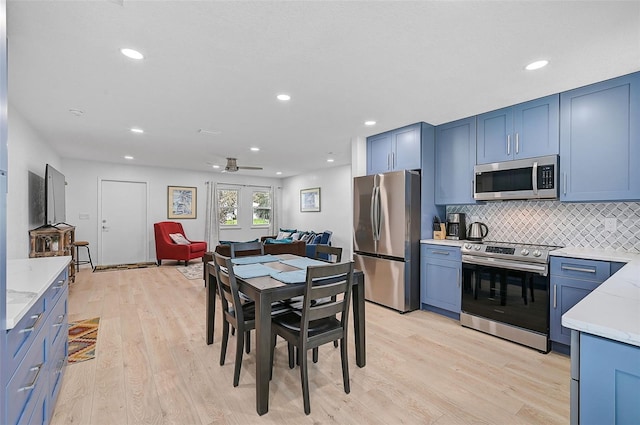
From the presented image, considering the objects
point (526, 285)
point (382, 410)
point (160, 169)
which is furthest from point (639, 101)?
point (160, 169)

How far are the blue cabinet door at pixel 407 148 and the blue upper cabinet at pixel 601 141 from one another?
144cm

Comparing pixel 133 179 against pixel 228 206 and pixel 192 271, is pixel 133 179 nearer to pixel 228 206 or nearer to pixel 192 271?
pixel 228 206

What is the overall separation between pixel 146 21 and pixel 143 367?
2481 mm

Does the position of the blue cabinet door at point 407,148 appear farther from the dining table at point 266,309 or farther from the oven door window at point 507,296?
the dining table at point 266,309

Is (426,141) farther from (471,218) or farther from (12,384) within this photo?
(12,384)

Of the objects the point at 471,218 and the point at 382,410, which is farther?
the point at 471,218

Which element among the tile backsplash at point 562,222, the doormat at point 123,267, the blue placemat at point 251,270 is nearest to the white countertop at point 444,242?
the tile backsplash at point 562,222

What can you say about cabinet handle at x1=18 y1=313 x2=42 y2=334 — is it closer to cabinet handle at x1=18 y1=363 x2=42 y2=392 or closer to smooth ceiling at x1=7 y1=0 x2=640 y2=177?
cabinet handle at x1=18 y1=363 x2=42 y2=392

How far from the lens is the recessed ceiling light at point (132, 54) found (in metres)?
2.13

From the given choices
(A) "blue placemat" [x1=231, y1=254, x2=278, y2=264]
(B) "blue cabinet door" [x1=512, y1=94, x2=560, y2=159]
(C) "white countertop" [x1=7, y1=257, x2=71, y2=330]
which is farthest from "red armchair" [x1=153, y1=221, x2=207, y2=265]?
(B) "blue cabinet door" [x1=512, y1=94, x2=560, y2=159]

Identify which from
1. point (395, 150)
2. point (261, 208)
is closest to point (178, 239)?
point (261, 208)

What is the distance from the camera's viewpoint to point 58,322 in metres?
2.01

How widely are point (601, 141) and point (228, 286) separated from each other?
11.1 ft

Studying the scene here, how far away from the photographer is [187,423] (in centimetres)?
182
